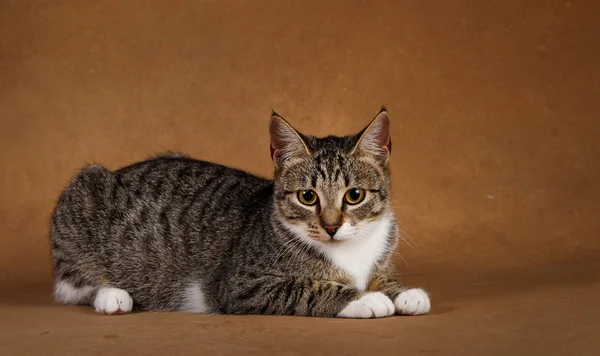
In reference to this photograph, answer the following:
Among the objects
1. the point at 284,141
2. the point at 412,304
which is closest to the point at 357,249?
the point at 412,304

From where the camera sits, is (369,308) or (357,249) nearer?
(369,308)

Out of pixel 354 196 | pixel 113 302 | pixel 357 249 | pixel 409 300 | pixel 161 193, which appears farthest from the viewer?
pixel 161 193

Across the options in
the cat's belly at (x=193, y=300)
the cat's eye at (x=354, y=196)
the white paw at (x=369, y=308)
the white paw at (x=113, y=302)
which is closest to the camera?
the white paw at (x=369, y=308)

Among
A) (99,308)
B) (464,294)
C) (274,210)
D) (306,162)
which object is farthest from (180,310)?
(464,294)

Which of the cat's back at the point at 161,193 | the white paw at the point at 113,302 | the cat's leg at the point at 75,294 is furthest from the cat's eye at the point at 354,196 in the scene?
the cat's leg at the point at 75,294

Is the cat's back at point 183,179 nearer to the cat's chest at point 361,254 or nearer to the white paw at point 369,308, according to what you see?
the cat's chest at point 361,254

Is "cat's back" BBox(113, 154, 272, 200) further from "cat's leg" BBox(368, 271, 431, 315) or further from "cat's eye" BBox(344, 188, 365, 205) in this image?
"cat's leg" BBox(368, 271, 431, 315)

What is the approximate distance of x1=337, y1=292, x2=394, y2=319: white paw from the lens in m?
3.62

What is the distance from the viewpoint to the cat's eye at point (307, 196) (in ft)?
12.6

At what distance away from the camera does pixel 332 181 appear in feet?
12.5

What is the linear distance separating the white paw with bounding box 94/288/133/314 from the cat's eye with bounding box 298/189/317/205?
896 mm

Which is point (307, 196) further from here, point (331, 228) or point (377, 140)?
point (377, 140)

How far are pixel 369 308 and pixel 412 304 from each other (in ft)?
0.65

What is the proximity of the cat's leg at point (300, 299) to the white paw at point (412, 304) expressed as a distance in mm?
75
